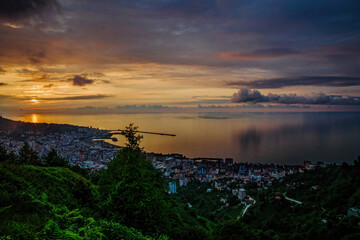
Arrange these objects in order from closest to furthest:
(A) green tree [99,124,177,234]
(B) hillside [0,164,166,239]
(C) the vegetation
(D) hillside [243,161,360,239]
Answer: (B) hillside [0,164,166,239], (C) the vegetation, (A) green tree [99,124,177,234], (D) hillside [243,161,360,239]

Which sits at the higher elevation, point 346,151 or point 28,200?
point 28,200

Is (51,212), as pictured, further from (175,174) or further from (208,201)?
(175,174)

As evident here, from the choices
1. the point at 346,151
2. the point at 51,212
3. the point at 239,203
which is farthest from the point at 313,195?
the point at 346,151

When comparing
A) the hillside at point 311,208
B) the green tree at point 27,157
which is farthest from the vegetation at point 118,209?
the hillside at point 311,208

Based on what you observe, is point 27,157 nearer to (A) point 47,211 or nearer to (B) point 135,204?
(B) point 135,204

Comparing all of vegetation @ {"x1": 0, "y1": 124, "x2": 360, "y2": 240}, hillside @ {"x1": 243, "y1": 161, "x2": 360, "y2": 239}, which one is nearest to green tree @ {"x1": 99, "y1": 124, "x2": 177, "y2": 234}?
vegetation @ {"x1": 0, "y1": 124, "x2": 360, "y2": 240}

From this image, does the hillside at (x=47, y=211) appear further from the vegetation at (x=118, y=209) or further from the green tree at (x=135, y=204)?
the green tree at (x=135, y=204)

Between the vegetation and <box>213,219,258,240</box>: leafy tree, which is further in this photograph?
<box>213,219,258,240</box>: leafy tree

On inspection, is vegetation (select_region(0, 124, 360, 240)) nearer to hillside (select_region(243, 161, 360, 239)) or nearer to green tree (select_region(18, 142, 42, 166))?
green tree (select_region(18, 142, 42, 166))

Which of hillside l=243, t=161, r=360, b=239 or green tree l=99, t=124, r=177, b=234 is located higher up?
green tree l=99, t=124, r=177, b=234

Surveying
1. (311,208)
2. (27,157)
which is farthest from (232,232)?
(311,208)

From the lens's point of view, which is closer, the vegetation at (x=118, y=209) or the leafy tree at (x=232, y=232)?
the vegetation at (x=118, y=209)
